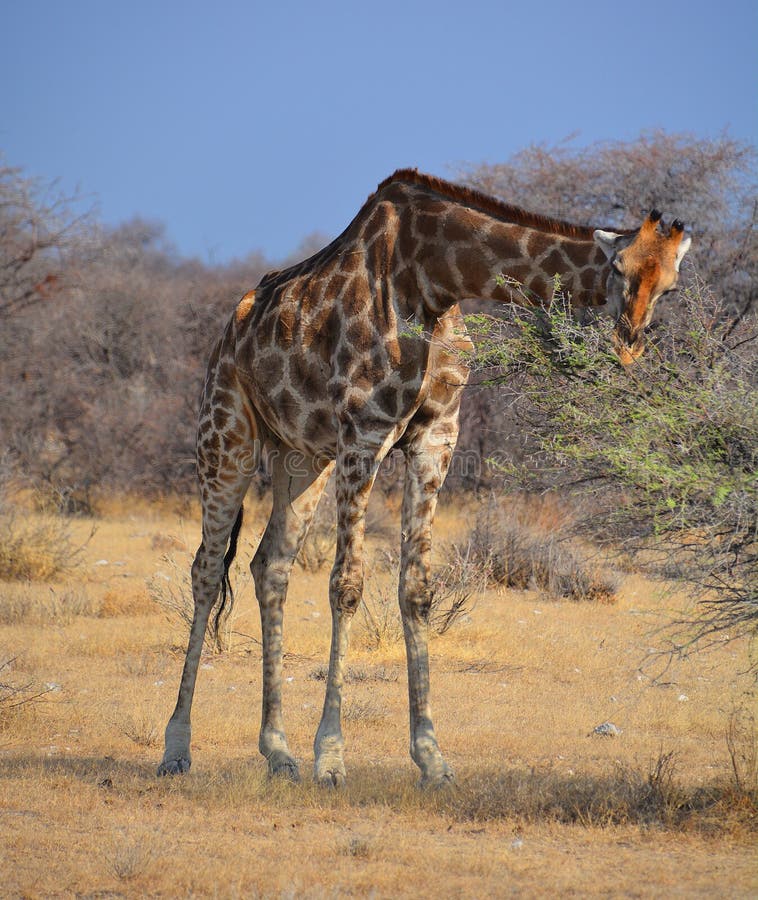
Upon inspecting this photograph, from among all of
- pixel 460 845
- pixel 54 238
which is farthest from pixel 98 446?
pixel 460 845

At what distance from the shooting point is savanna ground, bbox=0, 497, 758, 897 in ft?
12.9

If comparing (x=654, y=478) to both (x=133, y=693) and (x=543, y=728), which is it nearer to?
(x=543, y=728)

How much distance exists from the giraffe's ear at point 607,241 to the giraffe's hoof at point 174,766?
309cm

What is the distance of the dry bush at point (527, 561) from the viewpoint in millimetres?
10266

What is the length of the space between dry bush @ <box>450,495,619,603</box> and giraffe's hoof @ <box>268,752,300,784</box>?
4478 millimetres

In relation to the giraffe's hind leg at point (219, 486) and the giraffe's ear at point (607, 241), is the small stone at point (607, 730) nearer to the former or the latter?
the giraffe's hind leg at point (219, 486)

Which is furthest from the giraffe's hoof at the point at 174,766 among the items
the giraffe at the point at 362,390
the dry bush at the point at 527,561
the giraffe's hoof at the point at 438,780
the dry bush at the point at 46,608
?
the dry bush at the point at 527,561

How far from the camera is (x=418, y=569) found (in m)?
5.57

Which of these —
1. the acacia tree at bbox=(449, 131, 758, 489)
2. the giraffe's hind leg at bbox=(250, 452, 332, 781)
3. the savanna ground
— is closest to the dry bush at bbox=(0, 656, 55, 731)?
the savanna ground

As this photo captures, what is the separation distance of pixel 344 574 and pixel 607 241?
199cm

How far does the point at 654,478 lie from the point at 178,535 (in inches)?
357

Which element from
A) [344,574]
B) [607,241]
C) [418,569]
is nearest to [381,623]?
[418,569]

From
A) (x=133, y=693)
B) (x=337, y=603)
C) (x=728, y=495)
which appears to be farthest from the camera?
(x=133, y=693)

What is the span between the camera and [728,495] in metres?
4.12
